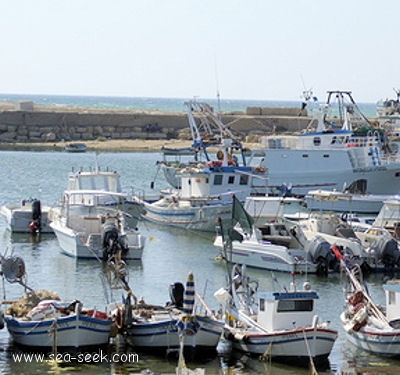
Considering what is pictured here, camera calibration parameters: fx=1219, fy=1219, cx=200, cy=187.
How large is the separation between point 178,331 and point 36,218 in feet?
64.7

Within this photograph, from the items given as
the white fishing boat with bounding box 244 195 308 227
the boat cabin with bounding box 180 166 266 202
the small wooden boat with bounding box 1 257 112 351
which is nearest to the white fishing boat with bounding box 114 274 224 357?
the small wooden boat with bounding box 1 257 112 351

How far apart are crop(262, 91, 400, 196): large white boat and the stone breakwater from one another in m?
41.1

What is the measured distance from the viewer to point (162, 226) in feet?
153

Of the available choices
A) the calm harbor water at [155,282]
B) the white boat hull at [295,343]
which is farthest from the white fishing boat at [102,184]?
the white boat hull at [295,343]

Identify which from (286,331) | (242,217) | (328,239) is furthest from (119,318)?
(328,239)

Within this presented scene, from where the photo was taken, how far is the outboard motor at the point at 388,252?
117 feet

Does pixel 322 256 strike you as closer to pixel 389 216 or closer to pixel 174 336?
pixel 389 216

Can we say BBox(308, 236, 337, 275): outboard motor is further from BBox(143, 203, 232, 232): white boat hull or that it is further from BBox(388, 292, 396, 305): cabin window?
BBox(143, 203, 232, 232): white boat hull

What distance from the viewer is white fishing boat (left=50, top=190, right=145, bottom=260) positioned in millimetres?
36625

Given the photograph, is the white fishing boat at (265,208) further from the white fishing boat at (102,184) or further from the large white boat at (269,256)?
the white fishing boat at (102,184)

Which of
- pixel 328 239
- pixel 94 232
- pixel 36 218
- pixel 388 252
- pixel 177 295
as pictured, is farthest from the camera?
pixel 36 218

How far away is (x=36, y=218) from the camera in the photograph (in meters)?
43.2

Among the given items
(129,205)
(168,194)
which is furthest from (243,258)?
(168,194)

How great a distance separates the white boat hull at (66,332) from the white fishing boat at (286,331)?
2679mm
